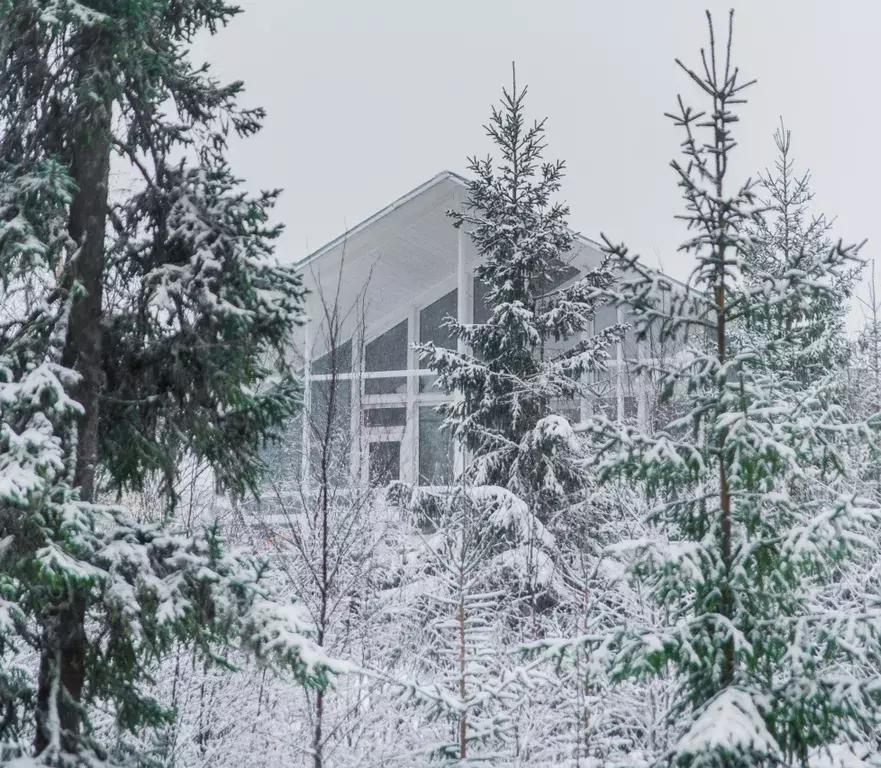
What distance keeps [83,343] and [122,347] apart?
276 millimetres

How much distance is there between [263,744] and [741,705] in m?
5.54

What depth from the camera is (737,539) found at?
6.62 meters

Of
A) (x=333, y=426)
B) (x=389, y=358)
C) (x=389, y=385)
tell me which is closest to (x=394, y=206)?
(x=389, y=358)

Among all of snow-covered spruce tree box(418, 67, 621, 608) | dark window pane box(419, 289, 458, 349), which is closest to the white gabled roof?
dark window pane box(419, 289, 458, 349)

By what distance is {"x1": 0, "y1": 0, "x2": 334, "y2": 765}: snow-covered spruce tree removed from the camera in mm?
5715

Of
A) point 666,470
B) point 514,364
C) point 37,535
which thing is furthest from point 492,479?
point 37,535

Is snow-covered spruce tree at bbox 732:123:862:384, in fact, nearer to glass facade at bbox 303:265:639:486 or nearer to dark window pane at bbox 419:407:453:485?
glass facade at bbox 303:265:639:486

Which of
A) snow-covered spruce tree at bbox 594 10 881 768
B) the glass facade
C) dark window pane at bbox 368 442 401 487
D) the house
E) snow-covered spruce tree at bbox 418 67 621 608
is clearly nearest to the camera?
snow-covered spruce tree at bbox 594 10 881 768

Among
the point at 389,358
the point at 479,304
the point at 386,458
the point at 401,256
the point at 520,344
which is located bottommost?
the point at 386,458

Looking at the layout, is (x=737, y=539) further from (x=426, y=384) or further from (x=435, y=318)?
(x=435, y=318)

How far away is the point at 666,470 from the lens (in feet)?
20.0

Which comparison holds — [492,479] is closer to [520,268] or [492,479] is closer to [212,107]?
[520,268]

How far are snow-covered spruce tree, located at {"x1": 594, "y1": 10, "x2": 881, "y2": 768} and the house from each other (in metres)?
10.9

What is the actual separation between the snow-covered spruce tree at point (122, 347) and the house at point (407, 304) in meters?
10.4
